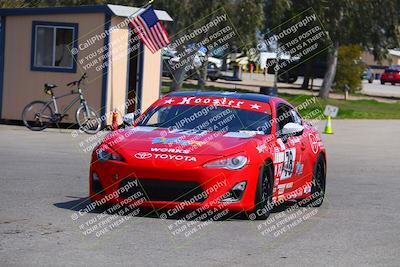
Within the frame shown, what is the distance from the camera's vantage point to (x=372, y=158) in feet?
67.8

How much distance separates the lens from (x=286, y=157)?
37.4ft

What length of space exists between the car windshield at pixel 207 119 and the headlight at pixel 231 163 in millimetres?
939

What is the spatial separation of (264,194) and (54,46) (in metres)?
14.8

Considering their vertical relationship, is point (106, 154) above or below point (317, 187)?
above

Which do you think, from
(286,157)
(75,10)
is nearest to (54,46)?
(75,10)

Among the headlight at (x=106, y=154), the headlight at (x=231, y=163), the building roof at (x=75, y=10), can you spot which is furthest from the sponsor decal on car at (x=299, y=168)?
the building roof at (x=75, y=10)

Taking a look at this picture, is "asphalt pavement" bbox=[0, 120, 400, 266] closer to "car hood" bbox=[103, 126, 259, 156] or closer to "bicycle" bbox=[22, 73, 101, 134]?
"car hood" bbox=[103, 126, 259, 156]

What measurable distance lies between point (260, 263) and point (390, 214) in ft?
13.4

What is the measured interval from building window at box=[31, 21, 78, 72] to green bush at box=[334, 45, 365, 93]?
2568 centimetres

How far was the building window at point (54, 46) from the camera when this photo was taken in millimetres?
24453

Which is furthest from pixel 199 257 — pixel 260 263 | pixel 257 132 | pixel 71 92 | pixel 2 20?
pixel 2 20

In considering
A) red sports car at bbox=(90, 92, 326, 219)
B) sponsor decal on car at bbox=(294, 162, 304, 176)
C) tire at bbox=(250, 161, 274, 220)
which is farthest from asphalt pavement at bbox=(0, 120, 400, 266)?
sponsor decal on car at bbox=(294, 162, 304, 176)

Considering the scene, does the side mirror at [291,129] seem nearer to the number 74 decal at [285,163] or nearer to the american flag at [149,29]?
the number 74 decal at [285,163]

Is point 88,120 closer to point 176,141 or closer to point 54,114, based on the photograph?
point 54,114
